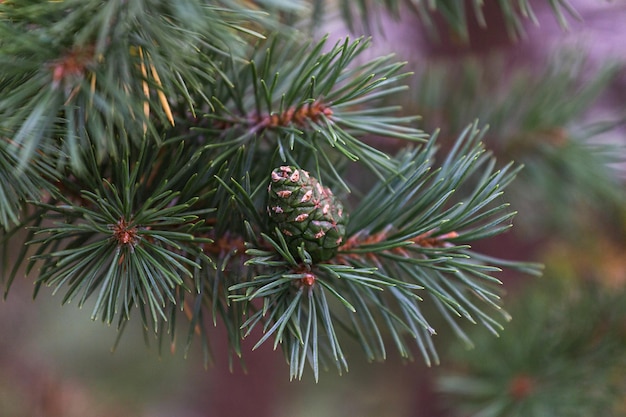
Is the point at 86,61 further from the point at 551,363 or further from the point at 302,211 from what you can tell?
the point at 551,363

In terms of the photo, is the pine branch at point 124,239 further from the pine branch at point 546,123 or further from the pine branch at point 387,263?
the pine branch at point 546,123

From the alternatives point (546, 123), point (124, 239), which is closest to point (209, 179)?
point (124, 239)

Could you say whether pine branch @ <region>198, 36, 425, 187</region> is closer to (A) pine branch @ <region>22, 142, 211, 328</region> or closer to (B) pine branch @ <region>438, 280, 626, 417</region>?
(A) pine branch @ <region>22, 142, 211, 328</region>

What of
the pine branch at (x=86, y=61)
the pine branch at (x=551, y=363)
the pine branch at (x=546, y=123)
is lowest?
the pine branch at (x=551, y=363)

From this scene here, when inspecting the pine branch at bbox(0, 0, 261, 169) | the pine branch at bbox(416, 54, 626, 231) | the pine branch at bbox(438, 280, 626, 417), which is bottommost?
the pine branch at bbox(438, 280, 626, 417)

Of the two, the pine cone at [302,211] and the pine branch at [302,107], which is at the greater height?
the pine branch at [302,107]

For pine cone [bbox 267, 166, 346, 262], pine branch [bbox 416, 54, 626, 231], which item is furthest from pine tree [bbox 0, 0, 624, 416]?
pine branch [bbox 416, 54, 626, 231]

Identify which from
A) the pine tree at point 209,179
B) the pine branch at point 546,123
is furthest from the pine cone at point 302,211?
the pine branch at point 546,123

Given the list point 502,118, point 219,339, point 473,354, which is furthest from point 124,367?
point 502,118
